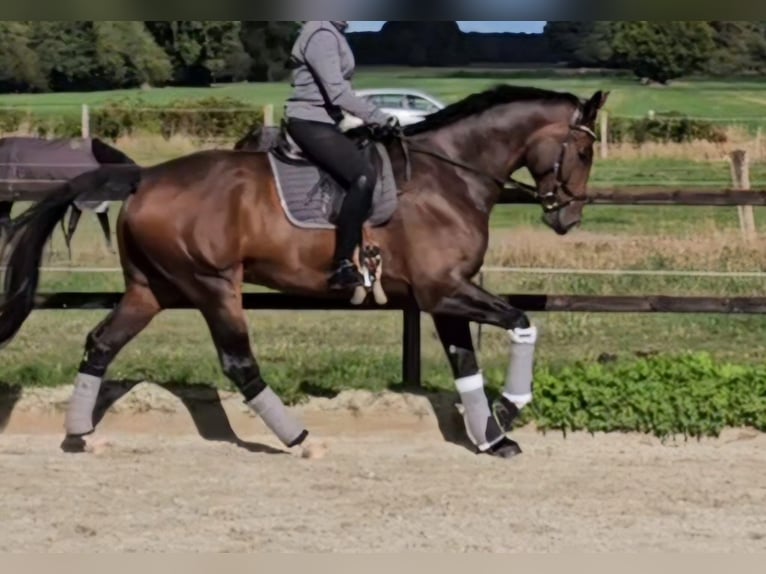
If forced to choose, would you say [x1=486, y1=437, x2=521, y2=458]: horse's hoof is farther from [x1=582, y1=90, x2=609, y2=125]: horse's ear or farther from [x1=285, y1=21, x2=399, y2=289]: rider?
[x1=582, y1=90, x2=609, y2=125]: horse's ear

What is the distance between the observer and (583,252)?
38.9 feet

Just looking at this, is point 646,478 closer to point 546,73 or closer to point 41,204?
point 41,204

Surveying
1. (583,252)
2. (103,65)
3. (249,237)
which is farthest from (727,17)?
(103,65)

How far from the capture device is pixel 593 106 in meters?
6.39

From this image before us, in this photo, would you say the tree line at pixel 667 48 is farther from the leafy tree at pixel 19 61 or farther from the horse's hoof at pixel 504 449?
the horse's hoof at pixel 504 449

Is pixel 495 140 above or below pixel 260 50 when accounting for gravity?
above

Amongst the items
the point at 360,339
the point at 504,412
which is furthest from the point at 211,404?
the point at 360,339

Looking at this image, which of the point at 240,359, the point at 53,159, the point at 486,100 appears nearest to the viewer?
the point at 240,359

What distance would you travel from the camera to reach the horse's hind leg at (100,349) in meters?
6.47

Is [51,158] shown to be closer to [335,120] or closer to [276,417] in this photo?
[335,120]

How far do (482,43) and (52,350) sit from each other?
1091cm

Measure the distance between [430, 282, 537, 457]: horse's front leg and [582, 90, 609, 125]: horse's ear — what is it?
1.03 meters

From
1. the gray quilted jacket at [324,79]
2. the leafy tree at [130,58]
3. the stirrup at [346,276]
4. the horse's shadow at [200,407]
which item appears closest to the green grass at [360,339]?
the horse's shadow at [200,407]

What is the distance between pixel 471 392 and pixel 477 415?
4.8 inches
